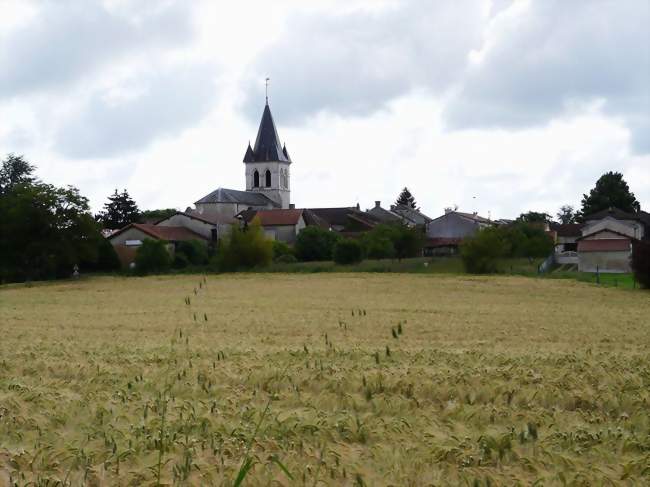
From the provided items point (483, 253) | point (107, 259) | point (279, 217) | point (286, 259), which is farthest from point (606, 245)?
point (107, 259)

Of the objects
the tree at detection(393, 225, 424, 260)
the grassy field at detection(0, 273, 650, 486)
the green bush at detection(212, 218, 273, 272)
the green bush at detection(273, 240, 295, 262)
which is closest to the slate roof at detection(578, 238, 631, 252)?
the tree at detection(393, 225, 424, 260)

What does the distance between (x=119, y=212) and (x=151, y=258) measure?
5372 centimetres

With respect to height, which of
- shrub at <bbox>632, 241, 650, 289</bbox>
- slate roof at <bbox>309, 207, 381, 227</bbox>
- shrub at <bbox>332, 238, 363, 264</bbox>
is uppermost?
slate roof at <bbox>309, 207, 381, 227</bbox>

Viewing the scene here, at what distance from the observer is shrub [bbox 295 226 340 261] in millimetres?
90938

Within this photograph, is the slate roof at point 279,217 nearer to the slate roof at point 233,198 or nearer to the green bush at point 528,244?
the slate roof at point 233,198

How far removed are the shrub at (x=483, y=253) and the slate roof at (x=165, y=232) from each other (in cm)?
3458

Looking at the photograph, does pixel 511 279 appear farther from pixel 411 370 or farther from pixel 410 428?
pixel 410 428

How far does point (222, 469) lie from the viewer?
645 cm

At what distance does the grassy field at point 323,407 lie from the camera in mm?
6492

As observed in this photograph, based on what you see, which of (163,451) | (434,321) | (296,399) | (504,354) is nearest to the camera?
(163,451)

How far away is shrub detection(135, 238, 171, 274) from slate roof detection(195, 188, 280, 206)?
4982 cm

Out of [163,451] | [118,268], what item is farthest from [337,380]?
[118,268]

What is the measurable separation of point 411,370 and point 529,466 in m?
5.70

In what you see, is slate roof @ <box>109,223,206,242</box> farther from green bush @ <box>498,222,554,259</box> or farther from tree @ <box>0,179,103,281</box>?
green bush @ <box>498,222,554,259</box>
